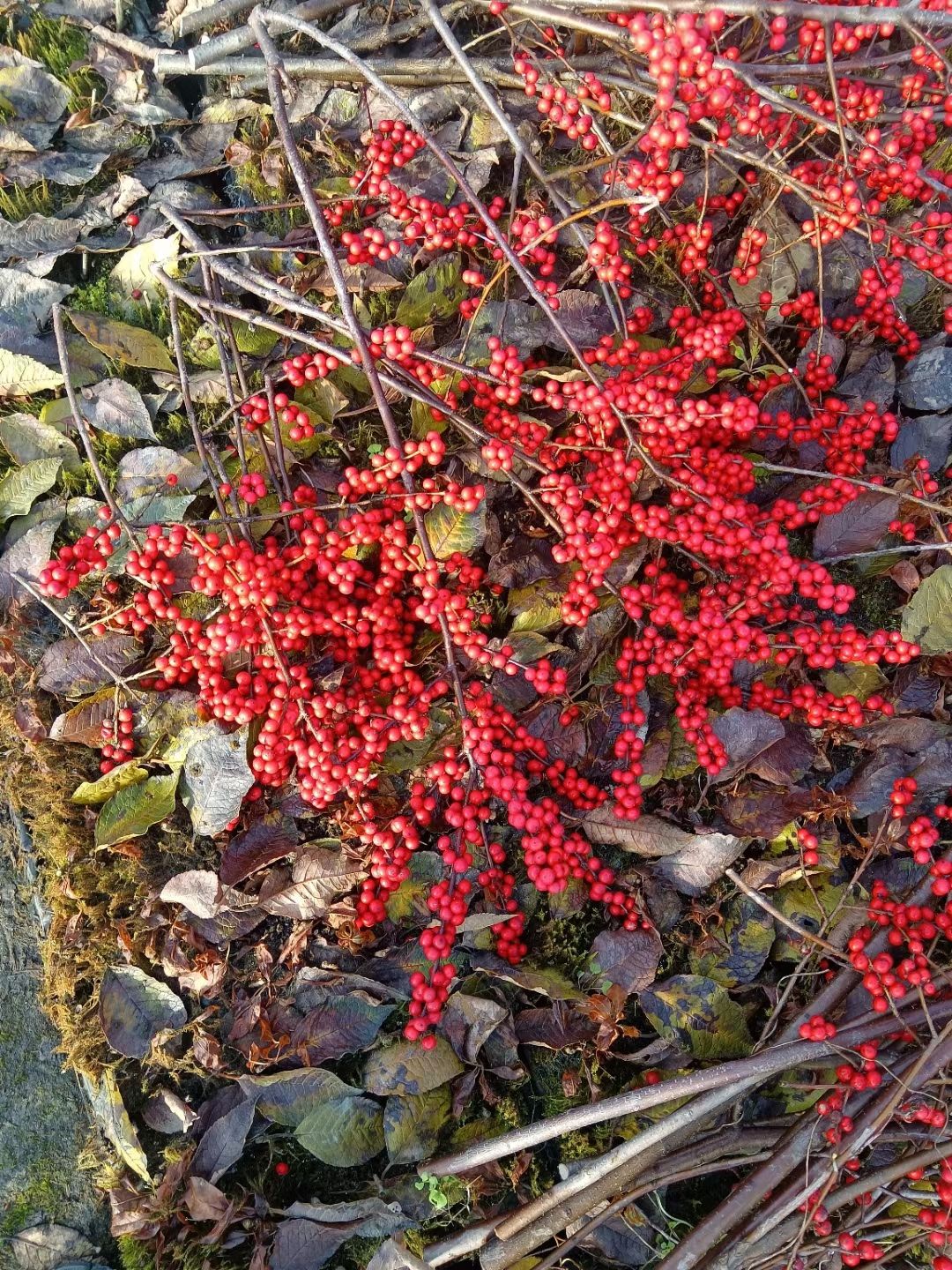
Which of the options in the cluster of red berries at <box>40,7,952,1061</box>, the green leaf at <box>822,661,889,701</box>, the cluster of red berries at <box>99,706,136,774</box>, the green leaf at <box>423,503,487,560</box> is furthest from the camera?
the green leaf at <box>822,661,889,701</box>

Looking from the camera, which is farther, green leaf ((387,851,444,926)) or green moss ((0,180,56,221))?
green moss ((0,180,56,221))

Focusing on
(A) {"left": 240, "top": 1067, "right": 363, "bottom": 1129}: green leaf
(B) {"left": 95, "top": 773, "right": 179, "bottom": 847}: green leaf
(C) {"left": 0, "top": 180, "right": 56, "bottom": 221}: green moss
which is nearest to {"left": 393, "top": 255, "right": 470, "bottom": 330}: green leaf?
(C) {"left": 0, "top": 180, "right": 56, "bottom": 221}: green moss

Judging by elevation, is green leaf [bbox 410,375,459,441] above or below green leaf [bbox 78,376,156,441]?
above

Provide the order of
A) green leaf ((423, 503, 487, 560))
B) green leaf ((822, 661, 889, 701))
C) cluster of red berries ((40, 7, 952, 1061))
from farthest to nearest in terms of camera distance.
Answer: green leaf ((822, 661, 889, 701))
green leaf ((423, 503, 487, 560))
cluster of red berries ((40, 7, 952, 1061))

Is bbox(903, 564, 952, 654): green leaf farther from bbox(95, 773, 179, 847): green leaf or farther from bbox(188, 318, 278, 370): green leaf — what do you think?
bbox(95, 773, 179, 847): green leaf

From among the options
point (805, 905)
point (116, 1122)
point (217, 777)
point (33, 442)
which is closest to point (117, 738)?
point (217, 777)

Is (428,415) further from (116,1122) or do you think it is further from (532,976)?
(116,1122)

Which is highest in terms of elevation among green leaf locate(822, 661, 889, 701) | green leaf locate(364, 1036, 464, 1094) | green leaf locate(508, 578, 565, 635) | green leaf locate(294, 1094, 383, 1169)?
green leaf locate(508, 578, 565, 635)
